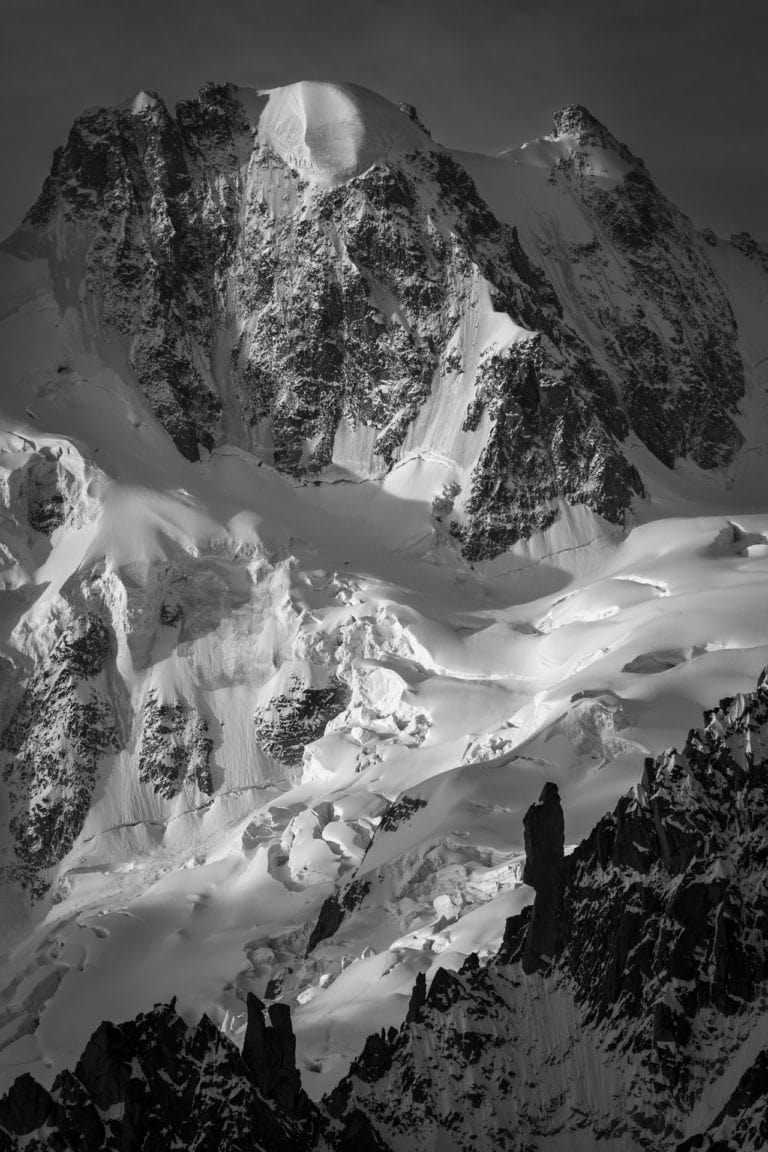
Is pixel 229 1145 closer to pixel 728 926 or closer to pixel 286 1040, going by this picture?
pixel 286 1040

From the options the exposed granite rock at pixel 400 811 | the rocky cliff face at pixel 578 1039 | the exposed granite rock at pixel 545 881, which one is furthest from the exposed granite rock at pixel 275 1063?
the exposed granite rock at pixel 400 811

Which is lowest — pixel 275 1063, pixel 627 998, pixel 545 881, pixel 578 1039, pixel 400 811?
pixel 578 1039

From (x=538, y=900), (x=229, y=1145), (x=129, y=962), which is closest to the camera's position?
(x=229, y=1145)

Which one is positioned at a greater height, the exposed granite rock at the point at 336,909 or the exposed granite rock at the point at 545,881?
the exposed granite rock at the point at 545,881

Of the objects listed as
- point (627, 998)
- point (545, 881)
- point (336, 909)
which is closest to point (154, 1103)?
point (627, 998)

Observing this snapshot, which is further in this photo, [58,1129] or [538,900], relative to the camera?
[538,900]

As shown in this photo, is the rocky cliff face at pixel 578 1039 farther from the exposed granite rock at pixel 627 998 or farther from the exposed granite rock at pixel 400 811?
the exposed granite rock at pixel 400 811

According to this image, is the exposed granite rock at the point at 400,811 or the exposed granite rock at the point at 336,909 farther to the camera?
the exposed granite rock at the point at 400,811

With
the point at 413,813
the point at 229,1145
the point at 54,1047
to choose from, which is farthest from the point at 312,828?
the point at 229,1145

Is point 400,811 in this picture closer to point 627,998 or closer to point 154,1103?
point 627,998

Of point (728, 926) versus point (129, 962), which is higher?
point (728, 926)

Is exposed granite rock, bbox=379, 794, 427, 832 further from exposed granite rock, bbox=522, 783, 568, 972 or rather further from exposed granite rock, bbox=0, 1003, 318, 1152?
exposed granite rock, bbox=0, 1003, 318, 1152
